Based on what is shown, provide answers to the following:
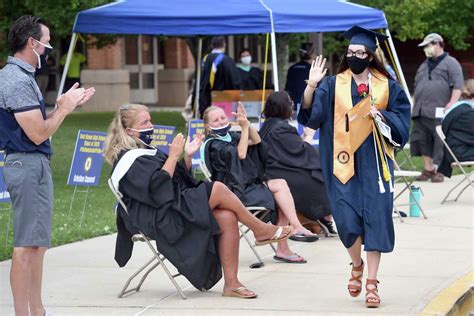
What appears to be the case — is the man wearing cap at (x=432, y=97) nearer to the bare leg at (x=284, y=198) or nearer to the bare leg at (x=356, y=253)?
the bare leg at (x=284, y=198)

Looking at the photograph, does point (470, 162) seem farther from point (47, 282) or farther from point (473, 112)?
point (47, 282)

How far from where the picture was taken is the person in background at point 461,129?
13180 millimetres

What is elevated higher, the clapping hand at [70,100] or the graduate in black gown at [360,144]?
the clapping hand at [70,100]

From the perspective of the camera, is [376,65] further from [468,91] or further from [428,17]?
[428,17]

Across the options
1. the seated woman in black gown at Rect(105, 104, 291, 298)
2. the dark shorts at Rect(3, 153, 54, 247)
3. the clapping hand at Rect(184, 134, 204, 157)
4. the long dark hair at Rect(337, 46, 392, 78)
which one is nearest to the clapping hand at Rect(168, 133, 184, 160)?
the seated woman in black gown at Rect(105, 104, 291, 298)

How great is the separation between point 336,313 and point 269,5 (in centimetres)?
820

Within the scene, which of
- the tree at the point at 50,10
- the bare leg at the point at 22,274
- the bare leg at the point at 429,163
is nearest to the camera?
the bare leg at the point at 22,274

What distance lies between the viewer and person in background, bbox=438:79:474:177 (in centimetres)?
1318

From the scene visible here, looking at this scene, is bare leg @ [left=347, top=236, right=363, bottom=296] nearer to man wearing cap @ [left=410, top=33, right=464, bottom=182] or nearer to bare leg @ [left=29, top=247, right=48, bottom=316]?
bare leg @ [left=29, top=247, right=48, bottom=316]

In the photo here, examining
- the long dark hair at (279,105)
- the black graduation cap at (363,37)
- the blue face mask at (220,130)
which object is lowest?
the blue face mask at (220,130)

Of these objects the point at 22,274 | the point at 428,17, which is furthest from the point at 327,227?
the point at 428,17

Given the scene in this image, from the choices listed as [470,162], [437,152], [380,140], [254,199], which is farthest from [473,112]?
[380,140]

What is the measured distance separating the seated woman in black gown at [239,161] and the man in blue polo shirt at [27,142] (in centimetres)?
266

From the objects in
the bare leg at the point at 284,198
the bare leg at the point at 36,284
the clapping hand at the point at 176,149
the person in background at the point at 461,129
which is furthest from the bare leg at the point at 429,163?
the bare leg at the point at 36,284
